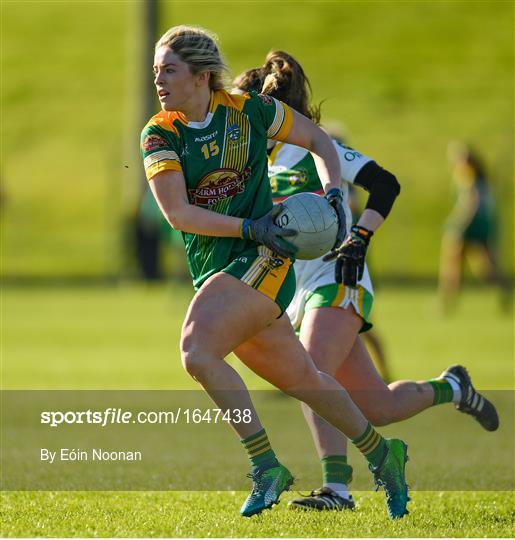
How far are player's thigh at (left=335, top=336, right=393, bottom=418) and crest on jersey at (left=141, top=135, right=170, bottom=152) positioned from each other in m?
1.67

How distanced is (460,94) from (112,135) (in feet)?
38.5

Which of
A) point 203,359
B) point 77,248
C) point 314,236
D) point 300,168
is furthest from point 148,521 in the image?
point 77,248

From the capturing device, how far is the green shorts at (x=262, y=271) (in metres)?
5.54

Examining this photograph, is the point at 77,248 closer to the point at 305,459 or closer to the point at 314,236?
the point at 305,459

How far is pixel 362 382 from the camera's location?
651 centimetres

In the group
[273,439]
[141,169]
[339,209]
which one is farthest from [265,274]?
[141,169]

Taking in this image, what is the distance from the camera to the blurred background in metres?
15.3

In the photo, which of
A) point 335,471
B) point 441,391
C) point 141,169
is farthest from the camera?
point 141,169

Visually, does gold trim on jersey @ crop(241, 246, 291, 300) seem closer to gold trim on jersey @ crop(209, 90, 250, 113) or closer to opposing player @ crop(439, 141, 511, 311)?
gold trim on jersey @ crop(209, 90, 250, 113)

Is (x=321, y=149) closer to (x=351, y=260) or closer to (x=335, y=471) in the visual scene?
(x=351, y=260)

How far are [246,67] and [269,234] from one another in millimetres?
40325

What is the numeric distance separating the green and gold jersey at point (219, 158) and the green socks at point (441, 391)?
171 cm

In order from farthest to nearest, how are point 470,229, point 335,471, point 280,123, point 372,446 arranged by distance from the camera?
point 470,229 → point 335,471 → point 372,446 → point 280,123

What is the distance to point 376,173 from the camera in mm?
6348
